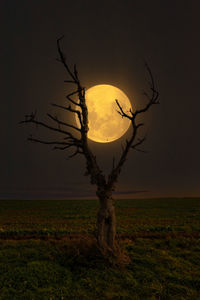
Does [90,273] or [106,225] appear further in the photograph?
[106,225]

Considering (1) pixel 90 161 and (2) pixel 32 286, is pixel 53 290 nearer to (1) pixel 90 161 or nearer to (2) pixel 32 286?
(2) pixel 32 286

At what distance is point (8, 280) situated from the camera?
10.8 meters

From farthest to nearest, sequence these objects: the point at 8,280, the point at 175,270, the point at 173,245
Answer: the point at 173,245 < the point at 175,270 < the point at 8,280

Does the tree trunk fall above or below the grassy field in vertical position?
above

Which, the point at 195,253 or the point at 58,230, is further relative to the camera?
the point at 58,230

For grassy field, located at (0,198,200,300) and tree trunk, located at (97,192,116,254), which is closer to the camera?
grassy field, located at (0,198,200,300)

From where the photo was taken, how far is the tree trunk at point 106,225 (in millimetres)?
12547

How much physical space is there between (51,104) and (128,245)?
32.0 ft

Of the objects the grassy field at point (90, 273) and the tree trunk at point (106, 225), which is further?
the tree trunk at point (106, 225)

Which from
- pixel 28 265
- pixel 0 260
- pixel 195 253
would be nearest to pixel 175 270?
pixel 195 253

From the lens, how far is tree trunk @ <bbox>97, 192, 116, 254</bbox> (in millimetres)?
12547

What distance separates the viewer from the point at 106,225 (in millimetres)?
12961

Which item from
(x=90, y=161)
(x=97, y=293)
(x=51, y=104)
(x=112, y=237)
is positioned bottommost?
(x=97, y=293)

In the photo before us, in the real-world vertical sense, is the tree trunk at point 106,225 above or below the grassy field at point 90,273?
above
